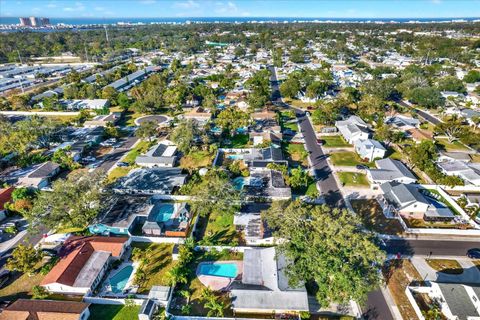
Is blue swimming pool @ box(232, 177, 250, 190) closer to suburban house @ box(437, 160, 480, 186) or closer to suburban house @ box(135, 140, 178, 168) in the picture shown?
suburban house @ box(135, 140, 178, 168)

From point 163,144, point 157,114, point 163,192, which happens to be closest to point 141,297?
point 163,192

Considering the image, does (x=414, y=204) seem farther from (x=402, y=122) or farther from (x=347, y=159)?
(x=402, y=122)

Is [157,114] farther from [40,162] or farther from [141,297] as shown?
[141,297]

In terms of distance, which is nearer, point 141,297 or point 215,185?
point 141,297

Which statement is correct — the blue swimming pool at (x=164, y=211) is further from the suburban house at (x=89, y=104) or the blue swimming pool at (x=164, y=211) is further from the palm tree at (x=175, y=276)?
the suburban house at (x=89, y=104)

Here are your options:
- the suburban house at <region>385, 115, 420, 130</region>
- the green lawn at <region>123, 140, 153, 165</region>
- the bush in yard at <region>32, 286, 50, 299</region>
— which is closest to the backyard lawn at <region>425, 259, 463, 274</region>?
the suburban house at <region>385, 115, 420, 130</region>

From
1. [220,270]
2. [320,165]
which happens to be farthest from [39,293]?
[320,165]
